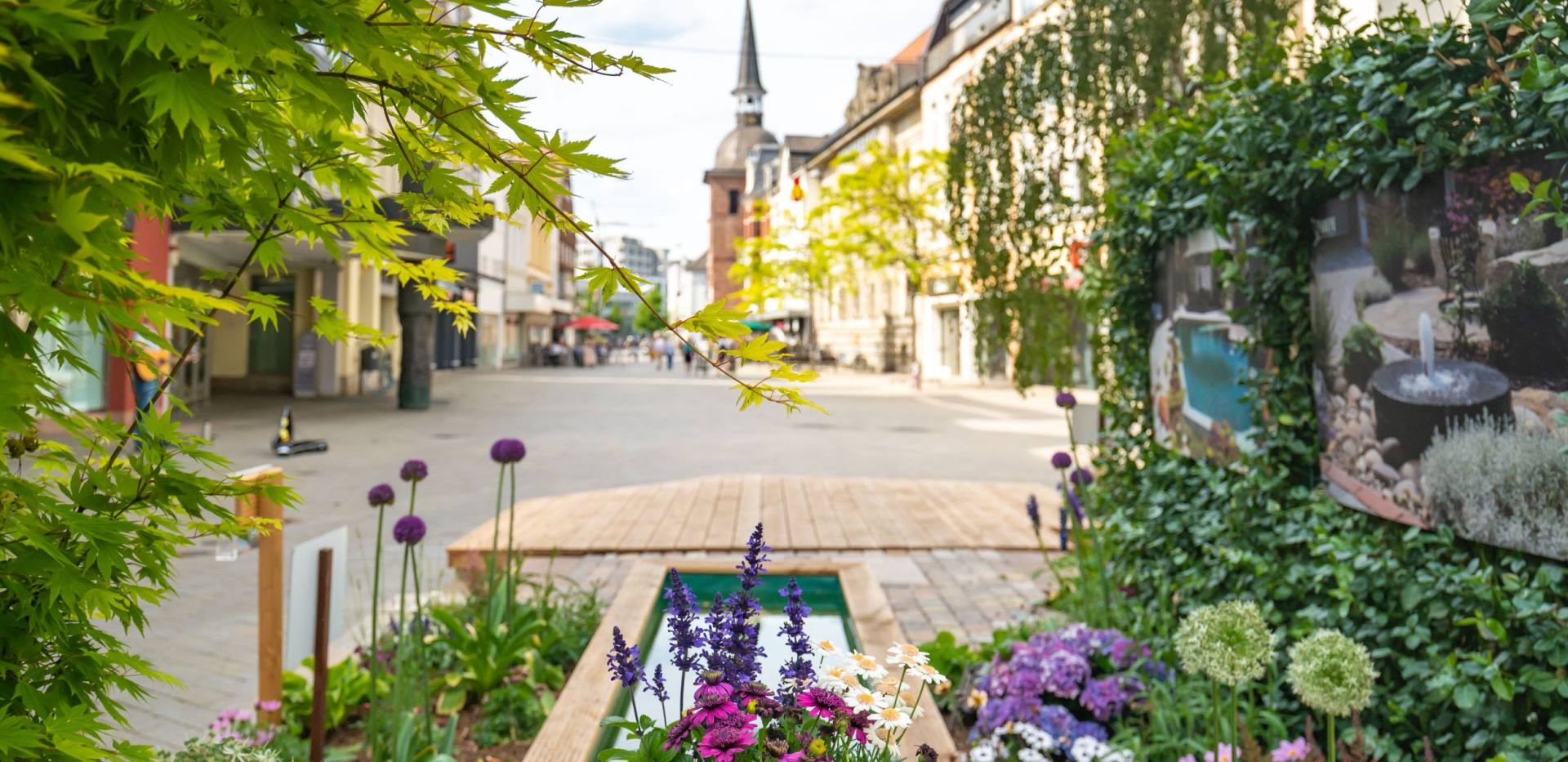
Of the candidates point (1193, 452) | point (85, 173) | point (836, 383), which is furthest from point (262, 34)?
point (836, 383)

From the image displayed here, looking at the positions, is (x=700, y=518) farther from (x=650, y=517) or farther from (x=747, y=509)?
(x=747, y=509)

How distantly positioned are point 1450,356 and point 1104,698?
1438 millimetres

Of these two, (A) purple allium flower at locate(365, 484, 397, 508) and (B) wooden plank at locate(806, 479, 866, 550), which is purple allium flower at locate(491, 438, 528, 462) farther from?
(B) wooden plank at locate(806, 479, 866, 550)

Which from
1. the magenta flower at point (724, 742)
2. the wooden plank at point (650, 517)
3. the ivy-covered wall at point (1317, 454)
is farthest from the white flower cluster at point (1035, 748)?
the wooden plank at point (650, 517)

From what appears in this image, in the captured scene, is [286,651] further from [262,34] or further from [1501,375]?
[1501,375]

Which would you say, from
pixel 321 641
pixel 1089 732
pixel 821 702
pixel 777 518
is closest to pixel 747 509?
pixel 777 518

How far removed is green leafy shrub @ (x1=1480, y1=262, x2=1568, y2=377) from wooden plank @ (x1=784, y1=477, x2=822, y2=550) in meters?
4.26

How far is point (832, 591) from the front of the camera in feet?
16.3

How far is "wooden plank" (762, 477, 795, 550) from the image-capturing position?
21.3 feet

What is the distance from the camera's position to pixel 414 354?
19469mm

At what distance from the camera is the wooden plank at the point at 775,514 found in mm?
6480

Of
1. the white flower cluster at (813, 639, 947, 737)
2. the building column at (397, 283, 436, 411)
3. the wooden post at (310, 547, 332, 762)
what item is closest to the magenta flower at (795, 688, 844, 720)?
the white flower cluster at (813, 639, 947, 737)

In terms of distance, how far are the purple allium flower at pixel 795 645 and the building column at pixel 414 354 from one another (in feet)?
60.6

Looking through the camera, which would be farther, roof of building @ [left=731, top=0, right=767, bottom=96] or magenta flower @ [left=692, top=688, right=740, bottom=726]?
roof of building @ [left=731, top=0, right=767, bottom=96]
